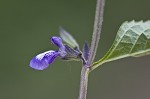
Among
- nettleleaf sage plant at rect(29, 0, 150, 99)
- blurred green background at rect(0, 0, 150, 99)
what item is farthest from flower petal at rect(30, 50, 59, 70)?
blurred green background at rect(0, 0, 150, 99)

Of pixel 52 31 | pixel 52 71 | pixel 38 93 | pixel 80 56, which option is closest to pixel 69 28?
pixel 52 31

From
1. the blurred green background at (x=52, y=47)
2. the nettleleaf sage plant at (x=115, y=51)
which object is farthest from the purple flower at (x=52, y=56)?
the blurred green background at (x=52, y=47)

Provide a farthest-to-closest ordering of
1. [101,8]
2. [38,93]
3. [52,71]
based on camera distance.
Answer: [52,71] < [38,93] < [101,8]

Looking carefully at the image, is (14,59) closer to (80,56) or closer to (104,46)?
(104,46)

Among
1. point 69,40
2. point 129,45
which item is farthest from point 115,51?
point 69,40

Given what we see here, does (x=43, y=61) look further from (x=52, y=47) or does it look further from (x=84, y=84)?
(x=52, y=47)
